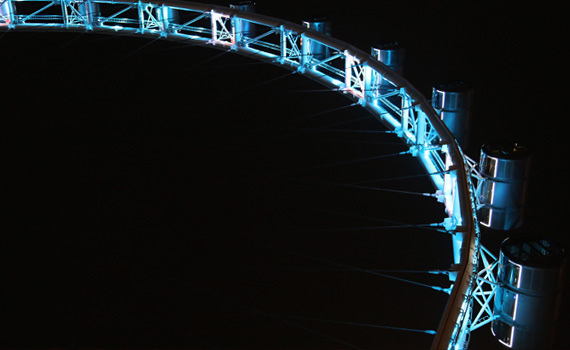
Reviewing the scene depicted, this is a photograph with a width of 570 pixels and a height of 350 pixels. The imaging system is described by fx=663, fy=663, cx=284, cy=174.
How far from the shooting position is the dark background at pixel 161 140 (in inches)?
369

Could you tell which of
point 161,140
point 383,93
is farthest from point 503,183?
point 161,140

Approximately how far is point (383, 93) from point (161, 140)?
14.9ft

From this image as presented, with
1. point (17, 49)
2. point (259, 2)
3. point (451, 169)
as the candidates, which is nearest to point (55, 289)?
point (451, 169)

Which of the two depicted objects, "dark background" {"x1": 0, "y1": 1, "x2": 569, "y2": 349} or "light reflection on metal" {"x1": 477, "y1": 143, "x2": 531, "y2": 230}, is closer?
"light reflection on metal" {"x1": 477, "y1": 143, "x2": 531, "y2": 230}

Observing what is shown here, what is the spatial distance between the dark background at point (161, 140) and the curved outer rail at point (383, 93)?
1535mm

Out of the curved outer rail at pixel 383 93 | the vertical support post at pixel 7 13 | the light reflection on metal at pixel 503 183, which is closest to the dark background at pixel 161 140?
the vertical support post at pixel 7 13

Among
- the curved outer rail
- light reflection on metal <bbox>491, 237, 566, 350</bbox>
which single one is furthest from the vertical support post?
light reflection on metal <bbox>491, 237, 566, 350</bbox>

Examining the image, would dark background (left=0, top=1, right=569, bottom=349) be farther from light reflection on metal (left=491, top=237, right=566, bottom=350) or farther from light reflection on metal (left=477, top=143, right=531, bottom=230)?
light reflection on metal (left=491, top=237, right=566, bottom=350)

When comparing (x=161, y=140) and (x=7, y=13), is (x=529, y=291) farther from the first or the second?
(x=7, y=13)

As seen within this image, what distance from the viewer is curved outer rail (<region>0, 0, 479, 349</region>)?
229 inches

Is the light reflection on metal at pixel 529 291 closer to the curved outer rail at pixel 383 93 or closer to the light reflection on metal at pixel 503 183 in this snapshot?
the curved outer rail at pixel 383 93

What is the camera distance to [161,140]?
1296 cm

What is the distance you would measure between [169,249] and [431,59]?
37.9 feet

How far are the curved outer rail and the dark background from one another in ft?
5.03
